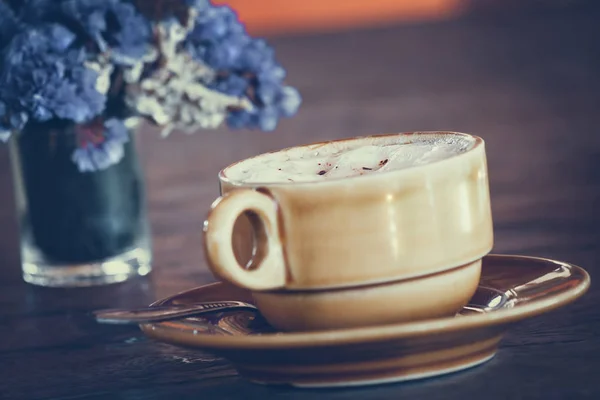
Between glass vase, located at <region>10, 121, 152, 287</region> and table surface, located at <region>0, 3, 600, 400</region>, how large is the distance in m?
0.03

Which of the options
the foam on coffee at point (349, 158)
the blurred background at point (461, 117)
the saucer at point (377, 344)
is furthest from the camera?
the blurred background at point (461, 117)

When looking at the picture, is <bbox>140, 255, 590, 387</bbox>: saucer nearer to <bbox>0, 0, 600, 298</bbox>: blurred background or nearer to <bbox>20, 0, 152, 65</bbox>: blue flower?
<bbox>0, 0, 600, 298</bbox>: blurred background

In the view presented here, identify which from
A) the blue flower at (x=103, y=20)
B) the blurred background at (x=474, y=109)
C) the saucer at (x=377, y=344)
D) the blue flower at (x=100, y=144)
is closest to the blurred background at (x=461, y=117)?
the blurred background at (x=474, y=109)

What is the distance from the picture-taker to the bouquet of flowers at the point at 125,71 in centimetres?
104

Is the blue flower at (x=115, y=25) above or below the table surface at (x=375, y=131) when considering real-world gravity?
above

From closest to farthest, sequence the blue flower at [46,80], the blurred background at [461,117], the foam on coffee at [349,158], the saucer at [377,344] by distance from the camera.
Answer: the saucer at [377,344]
the foam on coffee at [349,158]
the blue flower at [46,80]
the blurred background at [461,117]

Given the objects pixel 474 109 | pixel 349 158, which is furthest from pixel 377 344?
pixel 474 109

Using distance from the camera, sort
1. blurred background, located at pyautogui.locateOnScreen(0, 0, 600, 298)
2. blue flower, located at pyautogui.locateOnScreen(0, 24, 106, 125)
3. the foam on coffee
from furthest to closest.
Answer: blurred background, located at pyautogui.locateOnScreen(0, 0, 600, 298) → blue flower, located at pyautogui.locateOnScreen(0, 24, 106, 125) → the foam on coffee

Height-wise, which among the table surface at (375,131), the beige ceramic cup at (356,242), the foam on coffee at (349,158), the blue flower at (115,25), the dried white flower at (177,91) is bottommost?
the table surface at (375,131)

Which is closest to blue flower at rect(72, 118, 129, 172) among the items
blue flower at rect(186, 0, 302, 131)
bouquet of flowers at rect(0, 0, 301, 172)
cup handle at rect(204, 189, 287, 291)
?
bouquet of flowers at rect(0, 0, 301, 172)

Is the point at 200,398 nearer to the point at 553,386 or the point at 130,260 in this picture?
the point at 553,386

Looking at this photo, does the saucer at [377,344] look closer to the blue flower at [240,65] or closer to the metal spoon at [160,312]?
the metal spoon at [160,312]

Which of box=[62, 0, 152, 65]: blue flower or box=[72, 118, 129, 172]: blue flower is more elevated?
box=[62, 0, 152, 65]: blue flower

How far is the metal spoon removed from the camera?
61 cm
